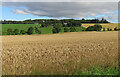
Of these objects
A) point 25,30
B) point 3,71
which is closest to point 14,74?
point 3,71

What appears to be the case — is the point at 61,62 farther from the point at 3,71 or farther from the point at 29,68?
the point at 3,71

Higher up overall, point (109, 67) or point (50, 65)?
point (50, 65)

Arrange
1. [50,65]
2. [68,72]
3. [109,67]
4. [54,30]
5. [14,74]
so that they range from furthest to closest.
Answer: [54,30] → [109,67] → [50,65] → [68,72] → [14,74]

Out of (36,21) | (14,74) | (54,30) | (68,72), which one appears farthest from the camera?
(36,21)

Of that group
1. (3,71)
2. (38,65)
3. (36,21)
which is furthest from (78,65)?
(36,21)

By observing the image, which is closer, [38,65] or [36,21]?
[38,65]

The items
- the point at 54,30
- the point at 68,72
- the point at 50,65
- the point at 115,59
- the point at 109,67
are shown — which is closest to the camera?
the point at 68,72

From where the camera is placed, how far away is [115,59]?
6.92 metres

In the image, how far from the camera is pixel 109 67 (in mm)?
6078

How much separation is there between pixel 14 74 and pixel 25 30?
105669mm

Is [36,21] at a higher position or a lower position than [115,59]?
higher

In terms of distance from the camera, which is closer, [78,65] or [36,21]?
[78,65]

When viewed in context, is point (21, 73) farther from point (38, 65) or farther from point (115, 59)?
point (115, 59)

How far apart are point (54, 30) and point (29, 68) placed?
95.9 metres
